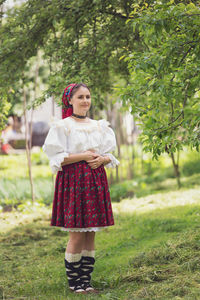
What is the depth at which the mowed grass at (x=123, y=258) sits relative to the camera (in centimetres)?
316

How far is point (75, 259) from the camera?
322 centimetres

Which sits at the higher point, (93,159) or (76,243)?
(93,159)

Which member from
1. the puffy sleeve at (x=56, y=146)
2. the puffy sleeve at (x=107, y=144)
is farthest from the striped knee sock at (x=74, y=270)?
the puffy sleeve at (x=107, y=144)

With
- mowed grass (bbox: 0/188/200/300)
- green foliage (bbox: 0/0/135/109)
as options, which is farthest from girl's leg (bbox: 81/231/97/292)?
green foliage (bbox: 0/0/135/109)

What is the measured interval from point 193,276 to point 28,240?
2.77 m

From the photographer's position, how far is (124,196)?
28.5 feet

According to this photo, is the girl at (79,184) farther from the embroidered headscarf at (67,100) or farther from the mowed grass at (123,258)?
the mowed grass at (123,258)

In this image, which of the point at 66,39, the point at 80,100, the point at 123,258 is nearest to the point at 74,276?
the point at 123,258

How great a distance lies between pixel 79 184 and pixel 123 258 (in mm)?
1294

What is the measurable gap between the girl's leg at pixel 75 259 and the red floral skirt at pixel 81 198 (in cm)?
13

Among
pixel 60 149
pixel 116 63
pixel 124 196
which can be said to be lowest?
pixel 124 196

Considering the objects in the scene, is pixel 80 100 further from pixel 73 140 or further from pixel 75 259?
pixel 75 259

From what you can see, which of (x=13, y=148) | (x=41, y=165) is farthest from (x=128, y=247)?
(x=13, y=148)

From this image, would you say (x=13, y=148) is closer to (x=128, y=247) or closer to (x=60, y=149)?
(x=128, y=247)
